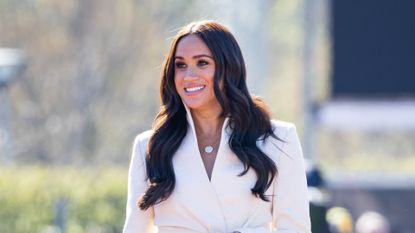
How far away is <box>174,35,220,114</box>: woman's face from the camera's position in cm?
484

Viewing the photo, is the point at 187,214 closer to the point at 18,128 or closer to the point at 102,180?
the point at 102,180

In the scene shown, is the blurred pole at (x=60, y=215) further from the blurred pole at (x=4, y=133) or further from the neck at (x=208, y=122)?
the blurred pole at (x=4, y=133)

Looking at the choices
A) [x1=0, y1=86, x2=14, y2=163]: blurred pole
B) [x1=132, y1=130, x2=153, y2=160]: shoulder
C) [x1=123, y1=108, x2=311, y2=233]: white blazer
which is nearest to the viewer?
[x1=123, y1=108, x2=311, y2=233]: white blazer

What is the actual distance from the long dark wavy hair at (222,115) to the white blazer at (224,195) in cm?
3

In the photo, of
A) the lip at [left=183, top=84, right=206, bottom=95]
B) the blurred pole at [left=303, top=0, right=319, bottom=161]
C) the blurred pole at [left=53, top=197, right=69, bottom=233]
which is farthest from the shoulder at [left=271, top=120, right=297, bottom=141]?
the blurred pole at [left=303, top=0, right=319, bottom=161]

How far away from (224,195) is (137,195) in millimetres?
280

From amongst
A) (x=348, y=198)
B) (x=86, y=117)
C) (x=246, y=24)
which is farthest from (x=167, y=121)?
(x=86, y=117)

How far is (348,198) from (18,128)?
18.0m

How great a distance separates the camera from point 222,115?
16.2ft

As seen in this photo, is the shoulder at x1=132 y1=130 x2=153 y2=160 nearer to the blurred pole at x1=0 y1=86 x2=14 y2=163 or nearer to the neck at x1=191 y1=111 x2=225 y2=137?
the neck at x1=191 y1=111 x2=225 y2=137

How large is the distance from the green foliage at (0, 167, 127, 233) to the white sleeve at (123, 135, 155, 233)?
4.93 meters

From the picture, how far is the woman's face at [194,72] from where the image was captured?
191 inches

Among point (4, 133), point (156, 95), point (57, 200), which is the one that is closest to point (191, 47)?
point (57, 200)

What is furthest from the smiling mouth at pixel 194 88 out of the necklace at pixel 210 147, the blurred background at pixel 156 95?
the blurred background at pixel 156 95
